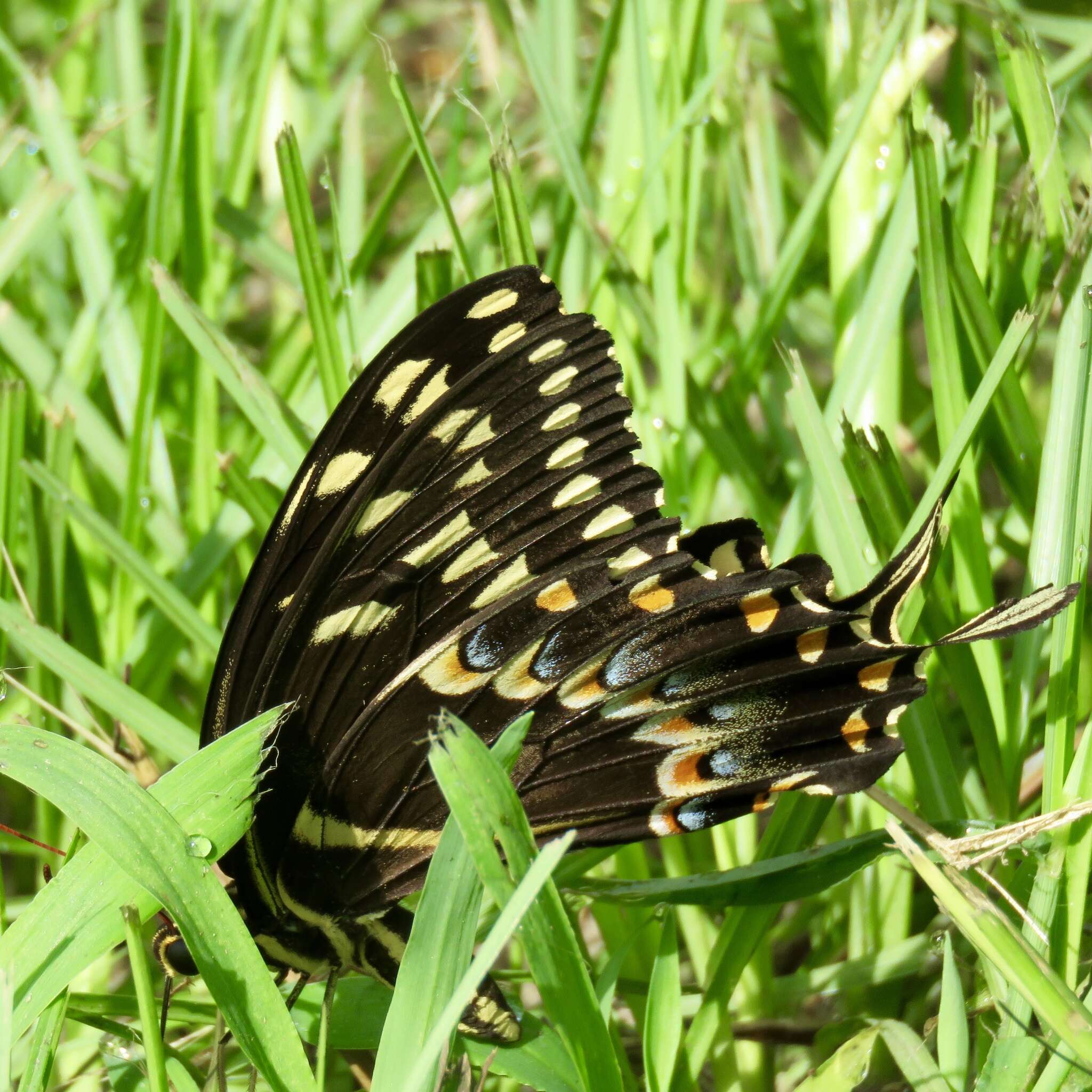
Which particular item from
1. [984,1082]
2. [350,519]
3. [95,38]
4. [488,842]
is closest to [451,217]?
[350,519]

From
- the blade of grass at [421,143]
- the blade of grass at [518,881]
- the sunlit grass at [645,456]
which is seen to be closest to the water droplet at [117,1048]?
the sunlit grass at [645,456]

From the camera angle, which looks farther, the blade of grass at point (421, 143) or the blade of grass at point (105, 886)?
the blade of grass at point (421, 143)

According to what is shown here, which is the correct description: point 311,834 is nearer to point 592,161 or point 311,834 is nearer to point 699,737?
point 699,737

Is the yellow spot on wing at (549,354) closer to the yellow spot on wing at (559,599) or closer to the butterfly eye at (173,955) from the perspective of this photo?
the yellow spot on wing at (559,599)

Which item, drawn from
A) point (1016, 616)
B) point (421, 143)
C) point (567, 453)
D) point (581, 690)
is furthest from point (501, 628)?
point (421, 143)

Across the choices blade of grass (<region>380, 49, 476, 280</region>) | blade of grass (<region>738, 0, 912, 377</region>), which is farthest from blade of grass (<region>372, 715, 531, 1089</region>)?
blade of grass (<region>738, 0, 912, 377</region>)

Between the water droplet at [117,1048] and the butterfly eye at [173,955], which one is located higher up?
the butterfly eye at [173,955]
